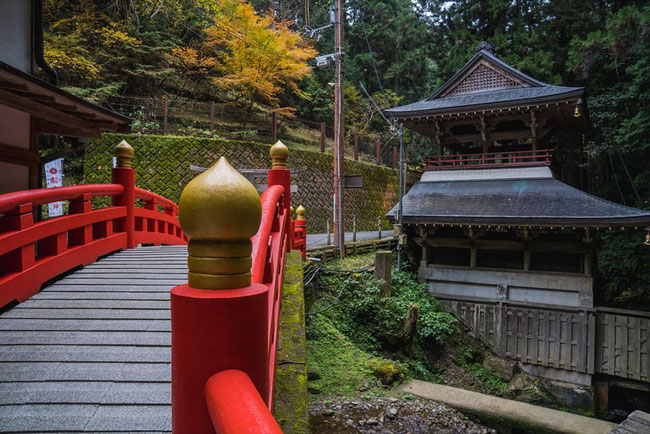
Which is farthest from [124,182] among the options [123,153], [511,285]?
[511,285]

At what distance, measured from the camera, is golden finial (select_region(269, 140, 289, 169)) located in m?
5.27

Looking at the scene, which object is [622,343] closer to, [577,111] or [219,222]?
[577,111]

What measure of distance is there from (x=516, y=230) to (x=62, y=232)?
10.8 metres

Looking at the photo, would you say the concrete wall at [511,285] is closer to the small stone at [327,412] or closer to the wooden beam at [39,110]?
the small stone at [327,412]

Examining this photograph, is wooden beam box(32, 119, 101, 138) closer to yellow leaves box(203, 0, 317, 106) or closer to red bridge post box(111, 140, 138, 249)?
red bridge post box(111, 140, 138, 249)

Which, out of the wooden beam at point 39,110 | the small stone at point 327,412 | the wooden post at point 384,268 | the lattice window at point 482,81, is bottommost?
the small stone at point 327,412

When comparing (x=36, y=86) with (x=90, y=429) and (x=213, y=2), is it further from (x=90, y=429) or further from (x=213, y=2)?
(x=213, y=2)

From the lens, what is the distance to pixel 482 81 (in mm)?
14547

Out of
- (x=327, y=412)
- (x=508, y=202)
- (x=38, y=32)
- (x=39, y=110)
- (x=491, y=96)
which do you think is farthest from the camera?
(x=491, y=96)

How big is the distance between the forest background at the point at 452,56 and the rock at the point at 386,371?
35.7 ft

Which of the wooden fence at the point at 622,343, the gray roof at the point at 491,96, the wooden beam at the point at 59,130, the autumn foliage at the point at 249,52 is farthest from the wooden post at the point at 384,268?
the autumn foliage at the point at 249,52

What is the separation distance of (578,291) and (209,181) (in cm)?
1220

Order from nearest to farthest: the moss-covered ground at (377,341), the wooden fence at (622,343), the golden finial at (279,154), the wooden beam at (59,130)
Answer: the golden finial at (279,154) → the wooden beam at (59,130) → the moss-covered ground at (377,341) → the wooden fence at (622,343)

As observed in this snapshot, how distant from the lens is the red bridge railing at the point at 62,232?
3908mm
